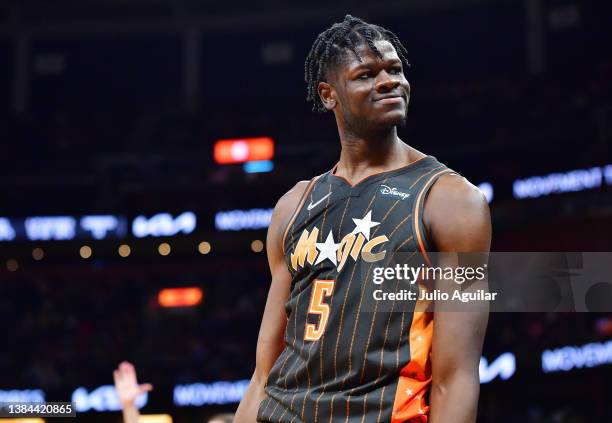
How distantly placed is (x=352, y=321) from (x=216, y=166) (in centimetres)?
1446

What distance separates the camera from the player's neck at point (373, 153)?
278cm

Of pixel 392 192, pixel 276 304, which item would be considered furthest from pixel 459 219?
pixel 276 304

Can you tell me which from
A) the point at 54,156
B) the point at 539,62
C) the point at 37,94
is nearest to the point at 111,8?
the point at 37,94

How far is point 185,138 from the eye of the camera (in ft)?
59.6

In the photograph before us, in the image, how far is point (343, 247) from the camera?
262 centimetres

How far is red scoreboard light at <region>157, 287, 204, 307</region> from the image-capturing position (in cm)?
1775

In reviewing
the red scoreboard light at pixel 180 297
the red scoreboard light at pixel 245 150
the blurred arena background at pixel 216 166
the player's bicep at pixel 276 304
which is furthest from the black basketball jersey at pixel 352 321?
the red scoreboard light at pixel 180 297

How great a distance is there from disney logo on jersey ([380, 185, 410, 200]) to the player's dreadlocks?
0.43 m

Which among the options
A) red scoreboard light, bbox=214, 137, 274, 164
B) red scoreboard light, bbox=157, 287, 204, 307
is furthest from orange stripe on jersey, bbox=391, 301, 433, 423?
red scoreboard light, bbox=157, 287, 204, 307

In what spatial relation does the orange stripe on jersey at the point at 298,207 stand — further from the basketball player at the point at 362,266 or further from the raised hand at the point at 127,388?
the raised hand at the point at 127,388

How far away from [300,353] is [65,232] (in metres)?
14.5

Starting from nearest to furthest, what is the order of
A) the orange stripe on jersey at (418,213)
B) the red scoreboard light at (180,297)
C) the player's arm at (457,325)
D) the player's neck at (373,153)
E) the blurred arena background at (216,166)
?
1. the player's arm at (457,325)
2. the orange stripe on jersey at (418,213)
3. the player's neck at (373,153)
4. the blurred arena background at (216,166)
5. the red scoreboard light at (180,297)

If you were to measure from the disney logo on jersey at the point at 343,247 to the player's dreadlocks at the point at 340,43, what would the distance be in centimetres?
55

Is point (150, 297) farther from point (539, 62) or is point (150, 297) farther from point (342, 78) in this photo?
point (342, 78)
